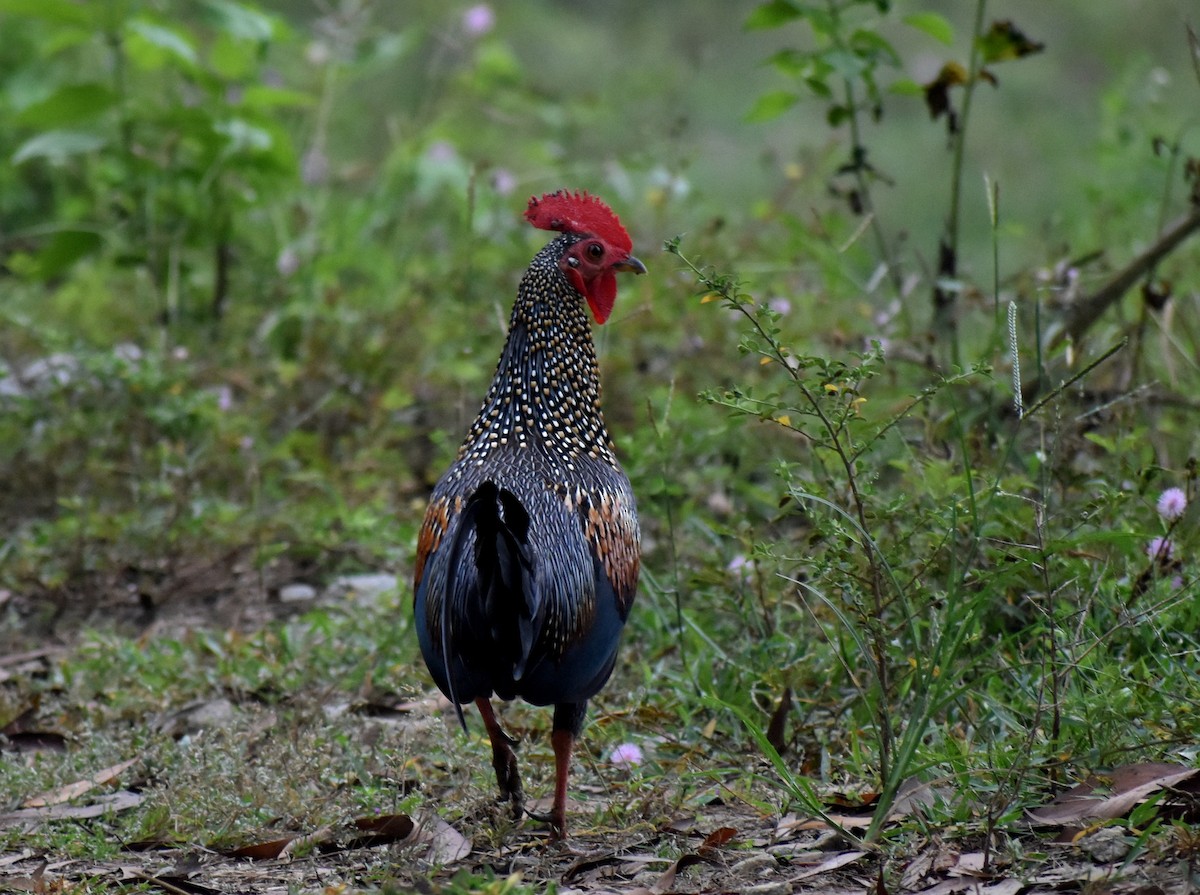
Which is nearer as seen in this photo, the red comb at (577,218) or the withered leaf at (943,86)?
the red comb at (577,218)

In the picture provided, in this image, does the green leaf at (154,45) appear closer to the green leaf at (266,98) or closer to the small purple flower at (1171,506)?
the green leaf at (266,98)

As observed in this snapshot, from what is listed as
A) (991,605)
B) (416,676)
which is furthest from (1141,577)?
(416,676)

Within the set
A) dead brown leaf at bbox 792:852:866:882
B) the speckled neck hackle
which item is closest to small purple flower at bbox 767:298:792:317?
the speckled neck hackle

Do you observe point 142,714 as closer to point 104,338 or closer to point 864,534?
point 864,534

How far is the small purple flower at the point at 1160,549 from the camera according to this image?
3514 millimetres

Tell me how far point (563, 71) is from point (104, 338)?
6468 mm

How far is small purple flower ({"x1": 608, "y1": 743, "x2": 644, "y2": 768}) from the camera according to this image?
3535 millimetres

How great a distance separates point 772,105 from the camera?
4879 millimetres

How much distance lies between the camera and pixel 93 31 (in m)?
6.25

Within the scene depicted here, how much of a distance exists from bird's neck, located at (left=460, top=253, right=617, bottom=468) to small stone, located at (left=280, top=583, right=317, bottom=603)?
1705mm

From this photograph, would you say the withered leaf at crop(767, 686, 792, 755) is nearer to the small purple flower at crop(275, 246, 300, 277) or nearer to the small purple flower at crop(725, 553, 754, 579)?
the small purple flower at crop(725, 553, 754, 579)

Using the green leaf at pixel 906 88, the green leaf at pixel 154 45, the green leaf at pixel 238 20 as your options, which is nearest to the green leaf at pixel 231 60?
the green leaf at pixel 154 45

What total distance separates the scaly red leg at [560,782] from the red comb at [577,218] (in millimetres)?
1263

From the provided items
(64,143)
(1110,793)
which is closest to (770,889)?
(1110,793)
